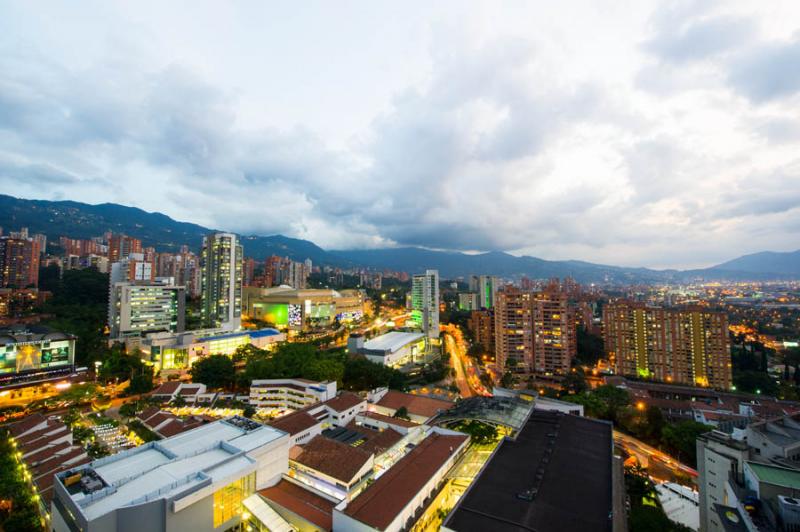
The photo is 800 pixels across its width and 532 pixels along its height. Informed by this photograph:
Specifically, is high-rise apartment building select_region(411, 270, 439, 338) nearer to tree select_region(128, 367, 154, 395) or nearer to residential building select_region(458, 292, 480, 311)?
residential building select_region(458, 292, 480, 311)

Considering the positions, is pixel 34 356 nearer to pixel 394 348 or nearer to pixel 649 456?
pixel 394 348

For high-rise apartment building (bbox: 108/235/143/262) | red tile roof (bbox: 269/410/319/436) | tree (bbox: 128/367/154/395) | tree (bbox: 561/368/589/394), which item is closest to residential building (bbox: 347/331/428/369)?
red tile roof (bbox: 269/410/319/436)

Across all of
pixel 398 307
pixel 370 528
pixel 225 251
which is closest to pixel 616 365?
pixel 370 528

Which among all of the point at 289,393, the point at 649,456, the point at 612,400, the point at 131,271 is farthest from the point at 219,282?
the point at 649,456

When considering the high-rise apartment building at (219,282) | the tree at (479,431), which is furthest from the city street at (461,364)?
the high-rise apartment building at (219,282)

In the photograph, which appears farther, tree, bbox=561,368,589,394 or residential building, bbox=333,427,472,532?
tree, bbox=561,368,589,394

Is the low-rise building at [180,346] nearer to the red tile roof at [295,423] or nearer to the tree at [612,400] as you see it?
the red tile roof at [295,423]

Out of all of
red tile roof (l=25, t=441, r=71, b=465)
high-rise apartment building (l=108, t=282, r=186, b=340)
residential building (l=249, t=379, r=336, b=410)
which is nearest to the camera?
red tile roof (l=25, t=441, r=71, b=465)
